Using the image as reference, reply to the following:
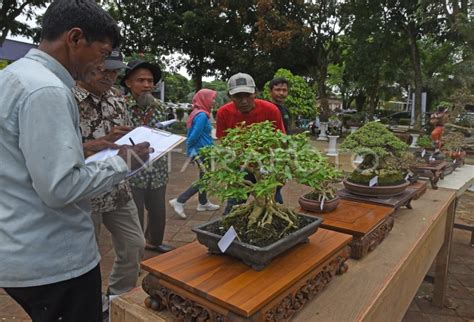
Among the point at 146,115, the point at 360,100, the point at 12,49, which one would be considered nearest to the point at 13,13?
the point at 12,49

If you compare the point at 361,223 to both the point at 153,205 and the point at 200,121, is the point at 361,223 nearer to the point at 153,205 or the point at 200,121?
the point at 153,205

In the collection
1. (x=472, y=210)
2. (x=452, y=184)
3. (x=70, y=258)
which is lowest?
(x=472, y=210)

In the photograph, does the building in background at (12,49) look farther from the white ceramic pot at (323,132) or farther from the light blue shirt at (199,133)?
the light blue shirt at (199,133)

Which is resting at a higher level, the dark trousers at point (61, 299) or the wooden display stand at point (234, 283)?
the wooden display stand at point (234, 283)

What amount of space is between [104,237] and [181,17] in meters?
11.5

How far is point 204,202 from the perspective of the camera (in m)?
4.52

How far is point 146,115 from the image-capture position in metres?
2.74

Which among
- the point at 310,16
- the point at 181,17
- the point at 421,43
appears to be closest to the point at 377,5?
the point at 310,16

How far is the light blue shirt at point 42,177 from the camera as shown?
0.94 m

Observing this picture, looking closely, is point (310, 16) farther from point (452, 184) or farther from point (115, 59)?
point (115, 59)

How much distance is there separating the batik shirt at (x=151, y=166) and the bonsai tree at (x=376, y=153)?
135 centimetres

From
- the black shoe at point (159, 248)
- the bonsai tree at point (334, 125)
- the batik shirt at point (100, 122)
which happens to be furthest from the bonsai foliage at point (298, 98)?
the batik shirt at point (100, 122)

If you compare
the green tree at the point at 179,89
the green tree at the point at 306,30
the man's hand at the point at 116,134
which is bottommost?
Result: the man's hand at the point at 116,134

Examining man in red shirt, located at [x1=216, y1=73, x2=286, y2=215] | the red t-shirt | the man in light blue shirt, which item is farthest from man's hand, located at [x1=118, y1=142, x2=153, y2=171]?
the red t-shirt
